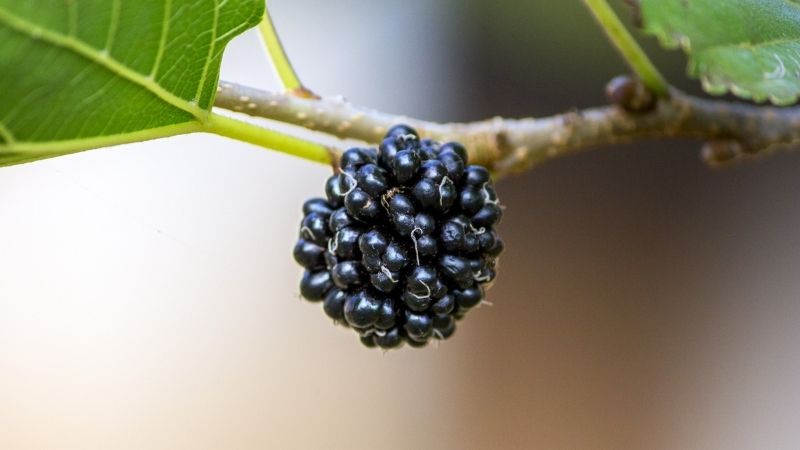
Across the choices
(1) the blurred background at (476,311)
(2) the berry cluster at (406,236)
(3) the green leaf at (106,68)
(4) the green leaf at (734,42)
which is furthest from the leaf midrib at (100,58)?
(1) the blurred background at (476,311)

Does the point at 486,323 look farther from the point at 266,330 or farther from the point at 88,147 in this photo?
the point at 88,147

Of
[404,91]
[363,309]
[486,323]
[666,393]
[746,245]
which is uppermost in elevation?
[404,91]

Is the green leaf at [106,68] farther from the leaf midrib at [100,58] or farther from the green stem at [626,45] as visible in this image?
the green stem at [626,45]

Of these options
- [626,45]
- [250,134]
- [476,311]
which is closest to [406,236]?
[250,134]

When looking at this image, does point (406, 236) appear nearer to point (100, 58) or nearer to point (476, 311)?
point (100, 58)

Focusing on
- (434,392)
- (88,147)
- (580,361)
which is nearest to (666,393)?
(580,361)
